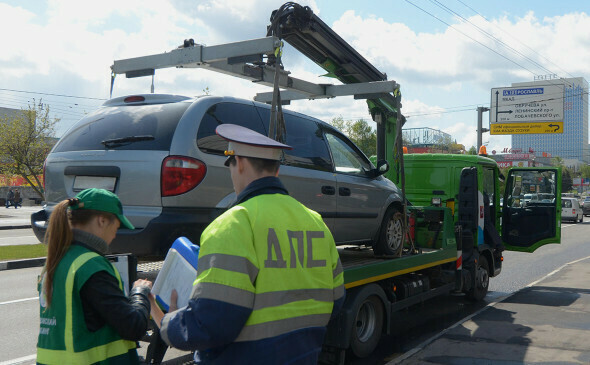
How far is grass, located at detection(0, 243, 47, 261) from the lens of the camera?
39.1 ft

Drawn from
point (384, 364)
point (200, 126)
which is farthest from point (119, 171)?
point (384, 364)

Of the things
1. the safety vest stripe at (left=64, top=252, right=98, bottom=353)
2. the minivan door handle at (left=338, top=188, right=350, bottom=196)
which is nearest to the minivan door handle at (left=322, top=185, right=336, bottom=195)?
the minivan door handle at (left=338, top=188, right=350, bottom=196)

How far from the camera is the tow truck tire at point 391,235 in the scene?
6.25 meters

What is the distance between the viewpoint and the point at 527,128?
38.3 meters

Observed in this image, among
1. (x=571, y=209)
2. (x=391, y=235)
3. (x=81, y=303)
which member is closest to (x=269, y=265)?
(x=81, y=303)

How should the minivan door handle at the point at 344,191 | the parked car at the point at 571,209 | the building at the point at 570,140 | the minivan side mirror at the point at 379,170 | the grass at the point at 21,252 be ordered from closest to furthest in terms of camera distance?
the minivan door handle at the point at 344,191, the minivan side mirror at the point at 379,170, the grass at the point at 21,252, the parked car at the point at 571,209, the building at the point at 570,140

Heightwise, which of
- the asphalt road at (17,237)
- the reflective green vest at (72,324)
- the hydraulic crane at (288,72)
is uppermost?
the hydraulic crane at (288,72)

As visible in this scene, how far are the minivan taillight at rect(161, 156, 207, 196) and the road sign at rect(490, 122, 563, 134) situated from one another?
3813cm

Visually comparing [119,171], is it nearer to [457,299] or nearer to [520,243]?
[457,299]

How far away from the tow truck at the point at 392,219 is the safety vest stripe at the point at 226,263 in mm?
2299

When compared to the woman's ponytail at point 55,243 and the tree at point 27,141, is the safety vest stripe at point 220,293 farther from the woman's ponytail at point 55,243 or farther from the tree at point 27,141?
the tree at point 27,141

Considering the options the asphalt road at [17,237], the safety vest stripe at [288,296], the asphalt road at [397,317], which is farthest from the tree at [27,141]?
the safety vest stripe at [288,296]

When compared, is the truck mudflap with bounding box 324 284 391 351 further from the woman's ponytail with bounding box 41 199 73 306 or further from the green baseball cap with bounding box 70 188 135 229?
the woman's ponytail with bounding box 41 199 73 306

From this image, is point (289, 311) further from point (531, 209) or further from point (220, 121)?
point (531, 209)
